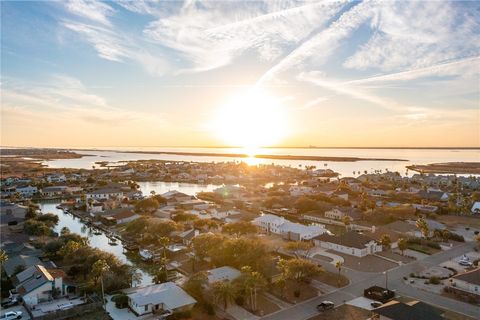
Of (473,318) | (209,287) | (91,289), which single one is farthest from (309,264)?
(91,289)

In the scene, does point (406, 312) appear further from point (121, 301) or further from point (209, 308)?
point (121, 301)

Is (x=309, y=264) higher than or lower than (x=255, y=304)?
higher

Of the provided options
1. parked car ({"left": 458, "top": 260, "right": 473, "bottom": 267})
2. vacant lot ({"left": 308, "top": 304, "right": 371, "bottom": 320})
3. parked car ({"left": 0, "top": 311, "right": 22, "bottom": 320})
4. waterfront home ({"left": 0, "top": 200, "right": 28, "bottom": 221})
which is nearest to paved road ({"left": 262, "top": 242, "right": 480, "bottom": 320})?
vacant lot ({"left": 308, "top": 304, "right": 371, "bottom": 320})

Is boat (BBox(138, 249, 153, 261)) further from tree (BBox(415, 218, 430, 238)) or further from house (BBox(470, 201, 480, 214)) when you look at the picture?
house (BBox(470, 201, 480, 214))

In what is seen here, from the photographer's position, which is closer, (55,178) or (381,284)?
(381,284)

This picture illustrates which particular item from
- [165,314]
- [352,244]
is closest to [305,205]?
[352,244]

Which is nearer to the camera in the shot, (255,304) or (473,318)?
(473,318)

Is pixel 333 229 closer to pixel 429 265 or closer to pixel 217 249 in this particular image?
pixel 429 265

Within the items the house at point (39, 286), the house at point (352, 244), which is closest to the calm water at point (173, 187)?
the house at point (352, 244)
